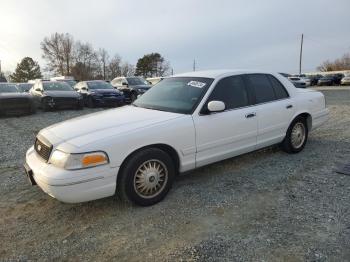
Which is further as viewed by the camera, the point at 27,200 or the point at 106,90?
the point at 106,90

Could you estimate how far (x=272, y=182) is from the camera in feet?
13.8

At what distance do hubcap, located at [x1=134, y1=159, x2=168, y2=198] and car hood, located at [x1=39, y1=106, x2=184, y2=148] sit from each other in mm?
464

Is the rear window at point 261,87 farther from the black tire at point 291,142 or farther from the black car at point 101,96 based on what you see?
the black car at point 101,96

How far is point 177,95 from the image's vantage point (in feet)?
14.3

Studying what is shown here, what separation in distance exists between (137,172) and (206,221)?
3.05ft

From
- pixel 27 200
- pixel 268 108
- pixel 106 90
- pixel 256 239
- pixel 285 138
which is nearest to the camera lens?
pixel 256 239

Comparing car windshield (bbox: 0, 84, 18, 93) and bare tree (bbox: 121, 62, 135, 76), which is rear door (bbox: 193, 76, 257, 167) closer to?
car windshield (bbox: 0, 84, 18, 93)

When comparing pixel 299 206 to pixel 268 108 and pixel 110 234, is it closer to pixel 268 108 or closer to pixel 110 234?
pixel 268 108

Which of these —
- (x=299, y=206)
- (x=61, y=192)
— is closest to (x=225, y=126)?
(x=299, y=206)

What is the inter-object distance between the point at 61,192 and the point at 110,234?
0.65 metres

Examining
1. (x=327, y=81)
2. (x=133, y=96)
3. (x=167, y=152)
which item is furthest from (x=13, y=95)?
→ (x=327, y=81)

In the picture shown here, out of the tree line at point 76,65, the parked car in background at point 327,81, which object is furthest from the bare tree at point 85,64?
the parked car in background at point 327,81

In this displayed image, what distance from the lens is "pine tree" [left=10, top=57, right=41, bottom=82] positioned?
68312 millimetres

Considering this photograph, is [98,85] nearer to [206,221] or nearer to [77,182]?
[77,182]
